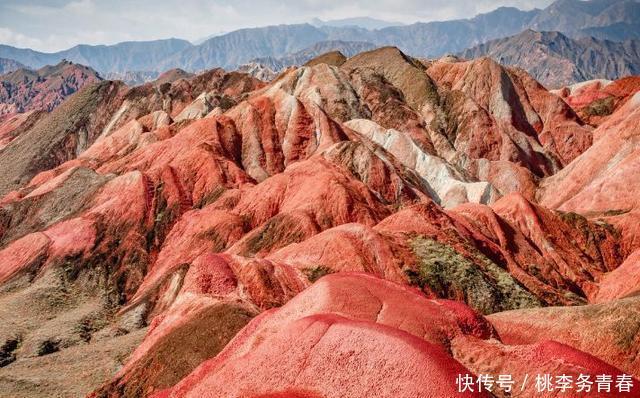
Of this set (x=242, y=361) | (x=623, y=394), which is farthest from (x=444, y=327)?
(x=242, y=361)

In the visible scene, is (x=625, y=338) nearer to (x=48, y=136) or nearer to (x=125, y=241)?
(x=125, y=241)

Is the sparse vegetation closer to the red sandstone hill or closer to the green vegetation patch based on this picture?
the red sandstone hill

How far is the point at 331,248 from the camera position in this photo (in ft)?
151

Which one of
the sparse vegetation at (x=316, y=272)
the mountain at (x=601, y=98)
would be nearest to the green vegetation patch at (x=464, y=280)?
the sparse vegetation at (x=316, y=272)

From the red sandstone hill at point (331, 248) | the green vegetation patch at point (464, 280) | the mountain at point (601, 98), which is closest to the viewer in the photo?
the red sandstone hill at point (331, 248)

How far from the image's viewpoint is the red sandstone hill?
79.9ft

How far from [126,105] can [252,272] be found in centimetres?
11475

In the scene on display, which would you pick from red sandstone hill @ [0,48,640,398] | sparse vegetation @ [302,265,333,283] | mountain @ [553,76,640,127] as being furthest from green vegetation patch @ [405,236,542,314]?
mountain @ [553,76,640,127]

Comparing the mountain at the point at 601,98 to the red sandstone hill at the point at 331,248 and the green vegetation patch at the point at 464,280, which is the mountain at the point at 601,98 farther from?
the green vegetation patch at the point at 464,280

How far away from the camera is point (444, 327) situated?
26.9m

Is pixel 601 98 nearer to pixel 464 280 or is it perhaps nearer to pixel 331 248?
pixel 464 280

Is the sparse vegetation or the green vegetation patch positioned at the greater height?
the sparse vegetation

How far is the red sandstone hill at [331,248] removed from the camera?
24.3 metres

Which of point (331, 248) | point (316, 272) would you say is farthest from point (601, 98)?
point (316, 272)
